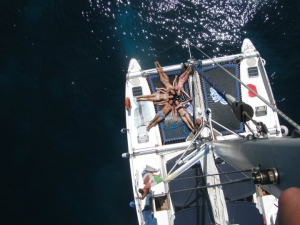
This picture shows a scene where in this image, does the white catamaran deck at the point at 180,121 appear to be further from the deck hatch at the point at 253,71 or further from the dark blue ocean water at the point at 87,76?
the dark blue ocean water at the point at 87,76

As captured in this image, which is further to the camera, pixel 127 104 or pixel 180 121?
pixel 127 104

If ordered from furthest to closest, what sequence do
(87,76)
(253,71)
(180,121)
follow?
1. (87,76)
2. (253,71)
3. (180,121)

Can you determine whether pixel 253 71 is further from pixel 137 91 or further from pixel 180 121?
pixel 137 91

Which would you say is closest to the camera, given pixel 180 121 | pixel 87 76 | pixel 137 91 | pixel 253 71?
pixel 180 121

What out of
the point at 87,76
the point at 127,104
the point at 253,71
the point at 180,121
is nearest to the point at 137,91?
the point at 127,104

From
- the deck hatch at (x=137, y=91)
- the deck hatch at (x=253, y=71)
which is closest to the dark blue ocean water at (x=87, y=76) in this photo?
the deck hatch at (x=137, y=91)

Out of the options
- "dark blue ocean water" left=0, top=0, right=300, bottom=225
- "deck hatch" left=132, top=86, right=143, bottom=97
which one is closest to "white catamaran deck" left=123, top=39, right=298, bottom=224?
"deck hatch" left=132, top=86, right=143, bottom=97

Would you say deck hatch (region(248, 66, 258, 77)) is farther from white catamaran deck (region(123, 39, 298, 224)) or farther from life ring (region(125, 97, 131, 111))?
life ring (region(125, 97, 131, 111))

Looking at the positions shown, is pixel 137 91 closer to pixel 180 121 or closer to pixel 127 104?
pixel 127 104

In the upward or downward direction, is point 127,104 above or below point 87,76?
below

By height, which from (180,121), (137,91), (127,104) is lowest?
(180,121)
